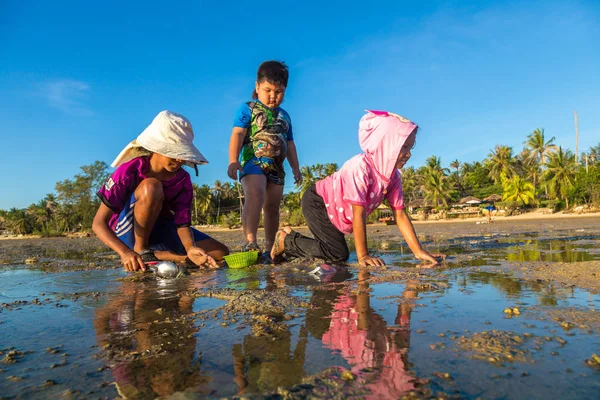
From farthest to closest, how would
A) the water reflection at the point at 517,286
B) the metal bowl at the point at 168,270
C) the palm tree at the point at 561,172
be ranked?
the palm tree at the point at 561,172, the metal bowl at the point at 168,270, the water reflection at the point at 517,286

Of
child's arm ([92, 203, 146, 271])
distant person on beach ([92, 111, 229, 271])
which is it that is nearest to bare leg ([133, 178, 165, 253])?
distant person on beach ([92, 111, 229, 271])

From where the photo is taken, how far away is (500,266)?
9.17 ft

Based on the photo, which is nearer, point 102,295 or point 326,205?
point 102,295

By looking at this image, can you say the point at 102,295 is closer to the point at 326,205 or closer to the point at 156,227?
the point at 156,227

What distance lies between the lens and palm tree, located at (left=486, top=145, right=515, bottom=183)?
51938 millimetres

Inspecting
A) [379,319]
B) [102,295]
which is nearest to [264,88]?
[102,295]

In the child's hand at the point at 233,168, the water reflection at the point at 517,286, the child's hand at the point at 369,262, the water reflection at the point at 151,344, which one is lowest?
the water reflection at the point at 151,344

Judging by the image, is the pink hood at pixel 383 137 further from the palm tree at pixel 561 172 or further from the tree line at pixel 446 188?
the palm tree at pixel 561 172

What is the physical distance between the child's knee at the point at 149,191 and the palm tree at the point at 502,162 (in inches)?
2174

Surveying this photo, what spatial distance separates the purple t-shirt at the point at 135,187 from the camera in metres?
3.09

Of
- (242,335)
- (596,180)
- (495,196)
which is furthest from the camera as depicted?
(495,196)

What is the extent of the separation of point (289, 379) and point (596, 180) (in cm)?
4162

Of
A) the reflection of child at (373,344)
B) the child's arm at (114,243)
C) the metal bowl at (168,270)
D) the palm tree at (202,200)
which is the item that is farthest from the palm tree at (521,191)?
the reflection of child at (373,344)

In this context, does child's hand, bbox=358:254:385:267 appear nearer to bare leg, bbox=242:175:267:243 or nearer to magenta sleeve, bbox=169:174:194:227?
bare leg, bbox=242:175:267:243
